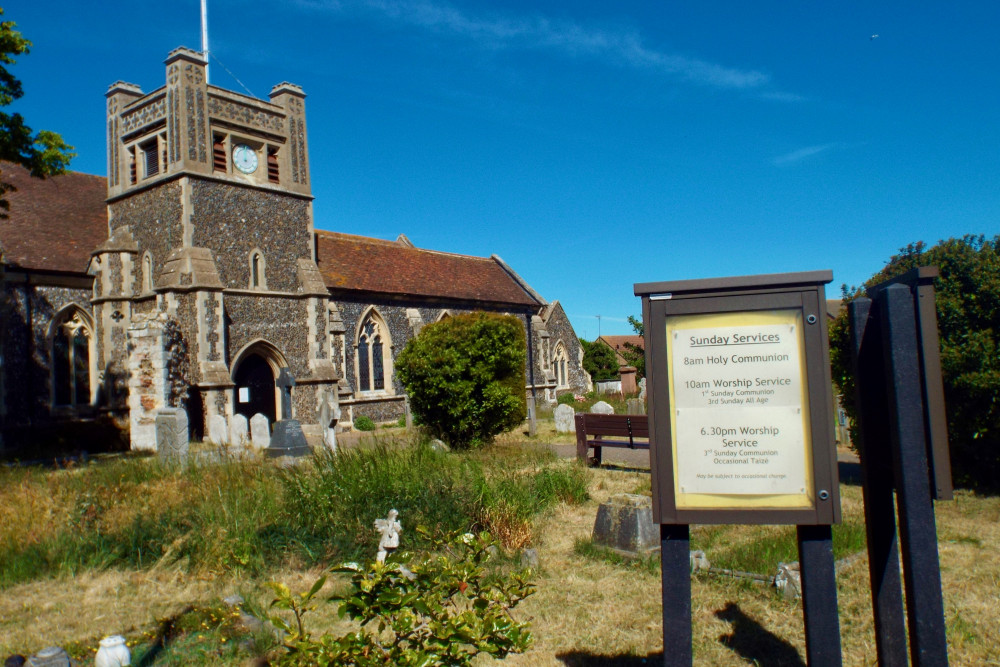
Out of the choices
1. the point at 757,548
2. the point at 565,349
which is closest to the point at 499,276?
the point at 565,349

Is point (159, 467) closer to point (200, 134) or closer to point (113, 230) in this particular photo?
point (200, 134)

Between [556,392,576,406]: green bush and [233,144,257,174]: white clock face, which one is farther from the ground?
[233,144,257,174]: white clock face

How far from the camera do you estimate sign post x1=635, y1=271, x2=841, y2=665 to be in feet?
9.79

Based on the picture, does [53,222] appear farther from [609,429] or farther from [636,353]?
[636,353]

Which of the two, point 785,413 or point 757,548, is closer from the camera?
point 785,413

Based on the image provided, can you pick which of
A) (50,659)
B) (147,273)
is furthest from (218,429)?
(50,659)

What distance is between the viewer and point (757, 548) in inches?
230

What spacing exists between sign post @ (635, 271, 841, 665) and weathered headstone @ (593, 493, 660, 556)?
3007mm

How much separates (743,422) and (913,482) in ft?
2.29

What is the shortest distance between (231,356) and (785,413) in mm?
17797

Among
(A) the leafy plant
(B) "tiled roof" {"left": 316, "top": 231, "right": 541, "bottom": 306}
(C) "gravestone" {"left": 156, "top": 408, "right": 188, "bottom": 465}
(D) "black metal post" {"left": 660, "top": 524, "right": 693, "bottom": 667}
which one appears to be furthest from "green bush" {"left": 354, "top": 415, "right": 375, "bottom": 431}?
(D) "black metal post" {"left": 660, "top": 524, "right": 693, "bottom": 667}

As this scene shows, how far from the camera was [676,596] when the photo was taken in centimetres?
315

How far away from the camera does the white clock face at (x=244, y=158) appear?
19.6 meters

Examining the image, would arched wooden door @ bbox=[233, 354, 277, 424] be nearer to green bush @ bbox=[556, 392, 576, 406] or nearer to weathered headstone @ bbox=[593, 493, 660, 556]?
green bush @ bbox=[556, 392, 576, 406]
